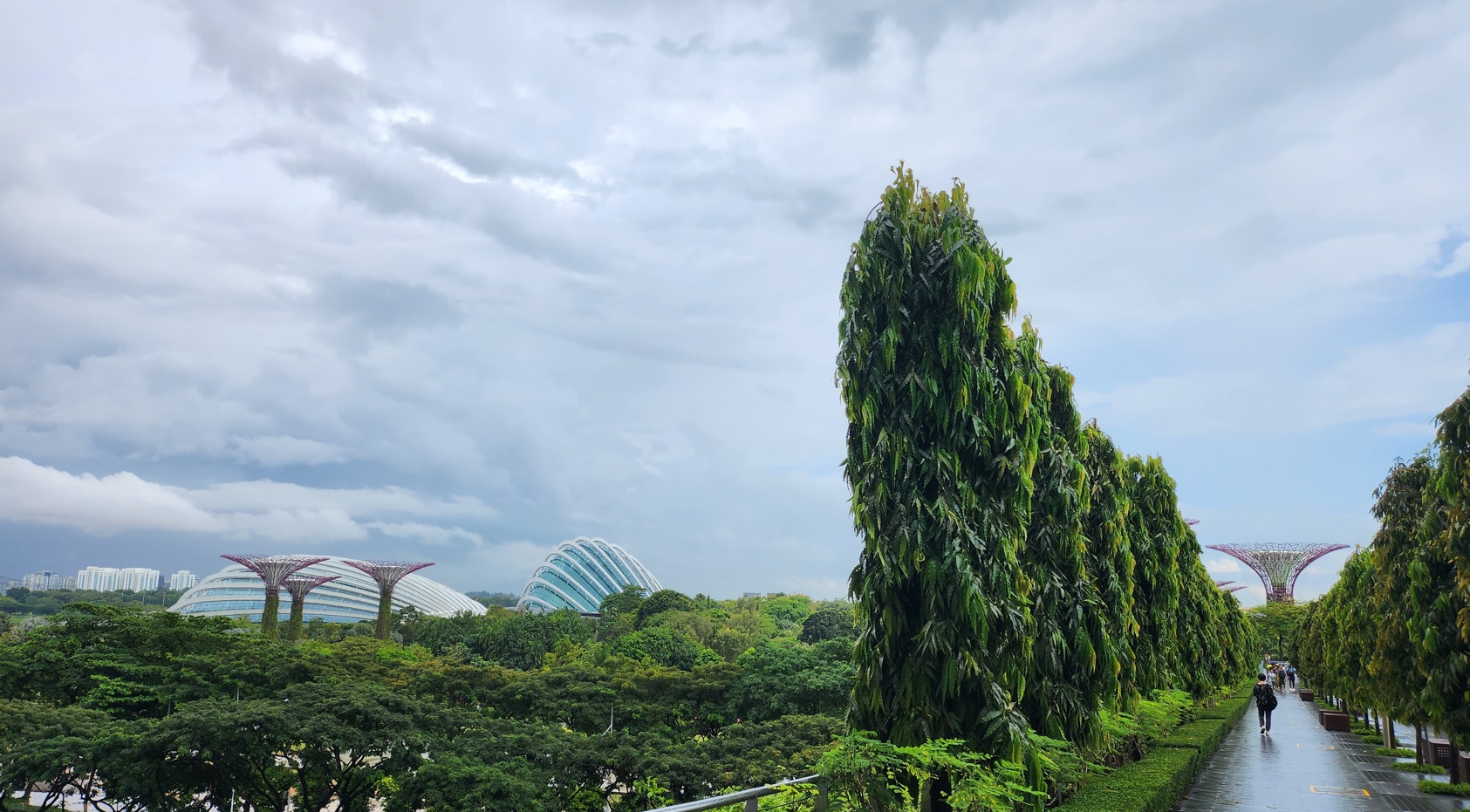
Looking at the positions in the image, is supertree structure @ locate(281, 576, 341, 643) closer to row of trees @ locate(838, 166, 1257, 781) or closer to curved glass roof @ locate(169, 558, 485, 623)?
curved glass roof @ locate(169, 558, 485, 623)

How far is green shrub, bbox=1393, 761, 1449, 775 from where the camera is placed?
1585 centimetres

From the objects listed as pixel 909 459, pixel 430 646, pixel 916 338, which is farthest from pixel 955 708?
pixel 430 646

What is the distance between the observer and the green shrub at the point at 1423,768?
1585cm

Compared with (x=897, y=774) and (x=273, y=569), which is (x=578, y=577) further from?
(x=897, y=774)

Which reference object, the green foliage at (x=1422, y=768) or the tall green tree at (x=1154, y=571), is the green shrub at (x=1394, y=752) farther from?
the tall green tree at (x=1154, y=571)

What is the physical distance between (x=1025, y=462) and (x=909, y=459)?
115cm

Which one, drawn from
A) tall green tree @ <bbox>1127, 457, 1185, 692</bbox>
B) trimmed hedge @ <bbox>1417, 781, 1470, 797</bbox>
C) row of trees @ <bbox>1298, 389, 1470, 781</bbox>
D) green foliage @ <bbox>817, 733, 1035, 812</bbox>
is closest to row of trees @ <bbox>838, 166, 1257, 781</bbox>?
green foliage @ <bbox>817, 733, 1035, 812</bbox>

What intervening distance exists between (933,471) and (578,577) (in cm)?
9529

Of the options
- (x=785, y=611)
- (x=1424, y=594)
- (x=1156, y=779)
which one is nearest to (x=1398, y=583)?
(x=1424, y=594)

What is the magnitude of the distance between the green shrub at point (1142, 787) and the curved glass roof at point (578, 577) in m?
86.8

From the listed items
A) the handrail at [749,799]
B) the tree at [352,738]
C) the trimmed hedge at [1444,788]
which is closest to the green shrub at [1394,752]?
the trimmed hedge at [1444,788]

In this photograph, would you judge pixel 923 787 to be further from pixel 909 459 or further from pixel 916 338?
pixel 916 338

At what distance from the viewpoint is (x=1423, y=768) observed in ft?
52.6

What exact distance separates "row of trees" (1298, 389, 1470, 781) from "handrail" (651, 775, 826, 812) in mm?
7345
